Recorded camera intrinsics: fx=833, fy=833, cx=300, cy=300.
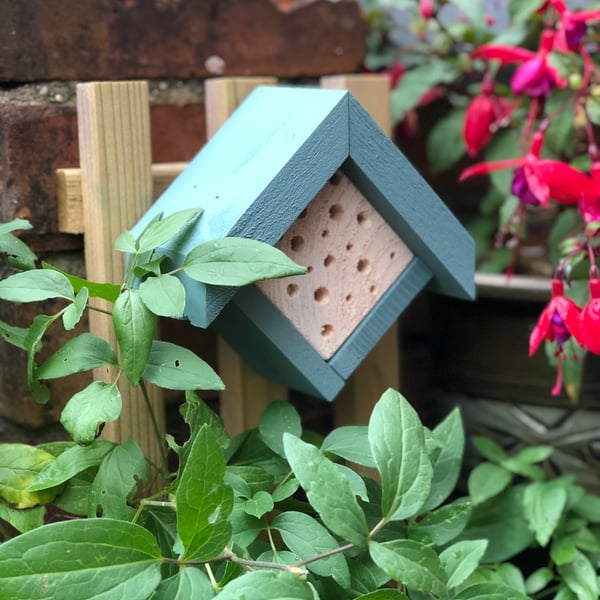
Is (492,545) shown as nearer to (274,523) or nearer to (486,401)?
(486,401)

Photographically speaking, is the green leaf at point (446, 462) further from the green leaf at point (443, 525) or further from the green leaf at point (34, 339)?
the green leaf at point (34, 339)

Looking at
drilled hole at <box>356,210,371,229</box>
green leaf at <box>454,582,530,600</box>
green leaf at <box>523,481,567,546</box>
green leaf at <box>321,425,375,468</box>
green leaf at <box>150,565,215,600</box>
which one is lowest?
green leaf at <box>523,481,567,546</box>

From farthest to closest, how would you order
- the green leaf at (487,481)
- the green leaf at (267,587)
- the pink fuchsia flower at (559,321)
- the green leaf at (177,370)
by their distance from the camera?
1. the green leaf at (487,481)
2. the pink fuchsia flower at (559,321)
3. the green leaf at (177,370)
4. the green leaf at (267,587)

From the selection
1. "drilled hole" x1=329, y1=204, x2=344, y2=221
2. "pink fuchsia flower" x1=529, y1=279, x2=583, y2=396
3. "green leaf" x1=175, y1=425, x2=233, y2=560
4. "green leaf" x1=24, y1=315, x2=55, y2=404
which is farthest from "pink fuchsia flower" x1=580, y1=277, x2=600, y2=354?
"green leaf" x1=24, y1=315, x2=55, y2=404

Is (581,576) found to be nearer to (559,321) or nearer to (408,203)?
(559,321)

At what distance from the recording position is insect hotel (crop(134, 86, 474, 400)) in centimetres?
67

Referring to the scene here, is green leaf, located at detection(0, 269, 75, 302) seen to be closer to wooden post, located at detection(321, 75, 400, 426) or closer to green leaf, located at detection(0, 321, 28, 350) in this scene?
green leaf, located at detection(0, 321, 28, 350)

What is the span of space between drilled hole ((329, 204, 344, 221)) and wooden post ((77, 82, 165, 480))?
0.58 feet

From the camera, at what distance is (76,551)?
0.55m

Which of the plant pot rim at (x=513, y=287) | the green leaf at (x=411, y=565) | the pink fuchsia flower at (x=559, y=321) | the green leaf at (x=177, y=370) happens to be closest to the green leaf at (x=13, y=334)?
the green leaf at (x=177, y=370)

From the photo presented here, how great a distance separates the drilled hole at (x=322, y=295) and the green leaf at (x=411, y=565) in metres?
0.25

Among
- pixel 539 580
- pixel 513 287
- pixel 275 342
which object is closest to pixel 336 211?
pixel 275 342

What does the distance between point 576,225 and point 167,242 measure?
21.3 inches

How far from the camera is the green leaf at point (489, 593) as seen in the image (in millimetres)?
678
